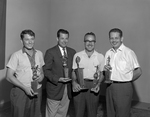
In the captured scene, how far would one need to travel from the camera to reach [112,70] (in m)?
2.73

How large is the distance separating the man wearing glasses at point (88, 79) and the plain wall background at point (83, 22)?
1864 mm

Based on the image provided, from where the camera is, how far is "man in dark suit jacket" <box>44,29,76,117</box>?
287 cm

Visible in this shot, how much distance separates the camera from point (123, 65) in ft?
8.76

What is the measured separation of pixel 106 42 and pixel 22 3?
7.09 feet

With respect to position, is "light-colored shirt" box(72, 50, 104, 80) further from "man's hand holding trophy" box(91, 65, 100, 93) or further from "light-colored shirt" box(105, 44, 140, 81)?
"light-colored shirt" box(105, 44, 140, 81)

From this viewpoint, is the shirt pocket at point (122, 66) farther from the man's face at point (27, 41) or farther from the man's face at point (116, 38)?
the man's face at point (27, 41)

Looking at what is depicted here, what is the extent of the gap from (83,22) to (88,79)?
254 cm

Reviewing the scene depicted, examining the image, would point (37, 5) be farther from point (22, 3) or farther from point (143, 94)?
point (143, 94)

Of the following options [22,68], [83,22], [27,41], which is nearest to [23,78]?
[22,68]

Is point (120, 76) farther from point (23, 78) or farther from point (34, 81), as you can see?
point (23, 78)

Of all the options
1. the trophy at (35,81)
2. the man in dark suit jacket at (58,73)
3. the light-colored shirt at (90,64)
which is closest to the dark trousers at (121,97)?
the light-colored shirt at (90,64)

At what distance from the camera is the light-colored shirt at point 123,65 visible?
8.75ft

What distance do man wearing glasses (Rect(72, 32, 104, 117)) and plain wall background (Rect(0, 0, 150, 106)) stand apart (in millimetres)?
1864

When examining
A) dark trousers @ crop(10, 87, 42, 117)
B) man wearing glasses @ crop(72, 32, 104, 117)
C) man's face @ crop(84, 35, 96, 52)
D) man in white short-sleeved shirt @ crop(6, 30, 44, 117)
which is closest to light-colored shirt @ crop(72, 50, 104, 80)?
man wearing glasses @ crop(72, 32, 104, 117)
